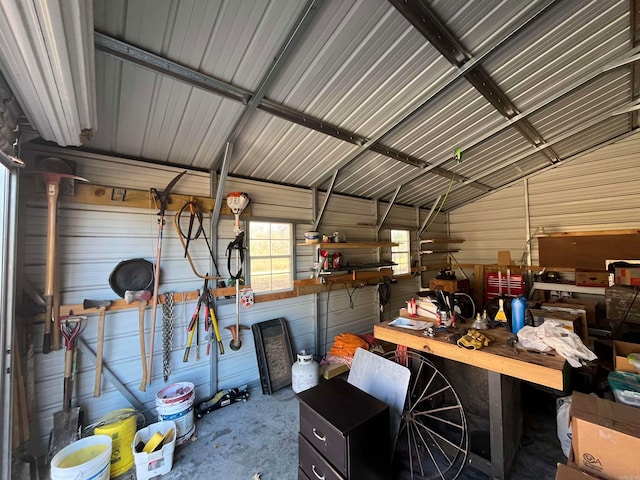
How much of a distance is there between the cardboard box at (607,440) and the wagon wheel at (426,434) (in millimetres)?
548

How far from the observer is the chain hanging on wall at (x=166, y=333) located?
2.57 metres

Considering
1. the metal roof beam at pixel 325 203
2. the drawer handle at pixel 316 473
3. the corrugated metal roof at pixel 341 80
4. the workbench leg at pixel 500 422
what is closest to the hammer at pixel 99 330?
the corrugated metal roof at pixel 341 80

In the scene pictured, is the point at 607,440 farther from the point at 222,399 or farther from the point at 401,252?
the point at 401,252

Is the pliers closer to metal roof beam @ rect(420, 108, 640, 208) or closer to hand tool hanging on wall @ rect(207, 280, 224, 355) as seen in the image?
hand tool hanging on wall @ rect(207, 280, 224, 355)

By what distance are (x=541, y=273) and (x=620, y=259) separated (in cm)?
104

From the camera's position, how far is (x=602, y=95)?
310 centimetres

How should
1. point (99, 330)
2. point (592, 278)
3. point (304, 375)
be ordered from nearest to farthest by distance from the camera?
point (99, 330) < point (304, 375) < point (592, 278)

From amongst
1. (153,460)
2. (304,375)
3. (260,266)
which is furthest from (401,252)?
(153,460)

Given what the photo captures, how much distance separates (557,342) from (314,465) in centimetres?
163

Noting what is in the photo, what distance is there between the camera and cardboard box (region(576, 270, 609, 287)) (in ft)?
13.2

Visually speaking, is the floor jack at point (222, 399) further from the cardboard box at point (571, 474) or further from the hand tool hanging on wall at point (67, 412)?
the cardboard box at point (571, 474)

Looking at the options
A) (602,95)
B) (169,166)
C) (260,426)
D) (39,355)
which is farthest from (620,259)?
(39,355)

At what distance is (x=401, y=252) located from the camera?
17.6 feet

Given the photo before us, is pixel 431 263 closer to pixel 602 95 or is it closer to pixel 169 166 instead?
pixel 602 95
